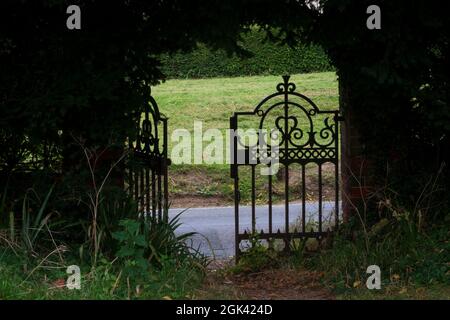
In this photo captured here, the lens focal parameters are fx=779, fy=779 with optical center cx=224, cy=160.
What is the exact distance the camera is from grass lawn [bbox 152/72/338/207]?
13.1 metres

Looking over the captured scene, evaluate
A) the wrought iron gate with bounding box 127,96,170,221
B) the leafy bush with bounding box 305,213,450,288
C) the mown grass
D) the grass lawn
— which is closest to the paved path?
the grass lawn

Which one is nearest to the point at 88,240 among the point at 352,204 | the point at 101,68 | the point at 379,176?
the point at 101,68

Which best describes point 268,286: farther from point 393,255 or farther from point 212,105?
point 212,105

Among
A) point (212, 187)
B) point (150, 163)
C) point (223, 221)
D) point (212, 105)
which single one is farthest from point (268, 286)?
point (212, 105)

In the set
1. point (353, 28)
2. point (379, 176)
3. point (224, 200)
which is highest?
point (353, 28)

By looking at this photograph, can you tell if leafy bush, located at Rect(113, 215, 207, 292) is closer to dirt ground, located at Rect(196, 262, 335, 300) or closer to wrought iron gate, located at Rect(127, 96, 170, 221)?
dirt ground, located at Rect(196, 262, 335, 300)

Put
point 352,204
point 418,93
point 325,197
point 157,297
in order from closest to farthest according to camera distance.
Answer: point 157,297, point 418,93, point 352,204, point 325,197

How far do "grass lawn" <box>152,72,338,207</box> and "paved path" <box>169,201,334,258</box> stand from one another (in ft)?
2.36

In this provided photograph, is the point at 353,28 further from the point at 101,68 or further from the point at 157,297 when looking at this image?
the point at 157,297

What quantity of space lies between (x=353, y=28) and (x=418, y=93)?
79cm

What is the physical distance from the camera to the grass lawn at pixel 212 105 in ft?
43.1

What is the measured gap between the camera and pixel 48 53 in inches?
260

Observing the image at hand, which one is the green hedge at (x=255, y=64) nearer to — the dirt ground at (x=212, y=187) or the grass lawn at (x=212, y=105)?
the grass lawn at (x=212, y=105)

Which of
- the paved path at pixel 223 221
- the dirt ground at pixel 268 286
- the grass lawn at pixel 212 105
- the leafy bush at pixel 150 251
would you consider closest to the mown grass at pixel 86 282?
the leafy bush at pixel 150 251
